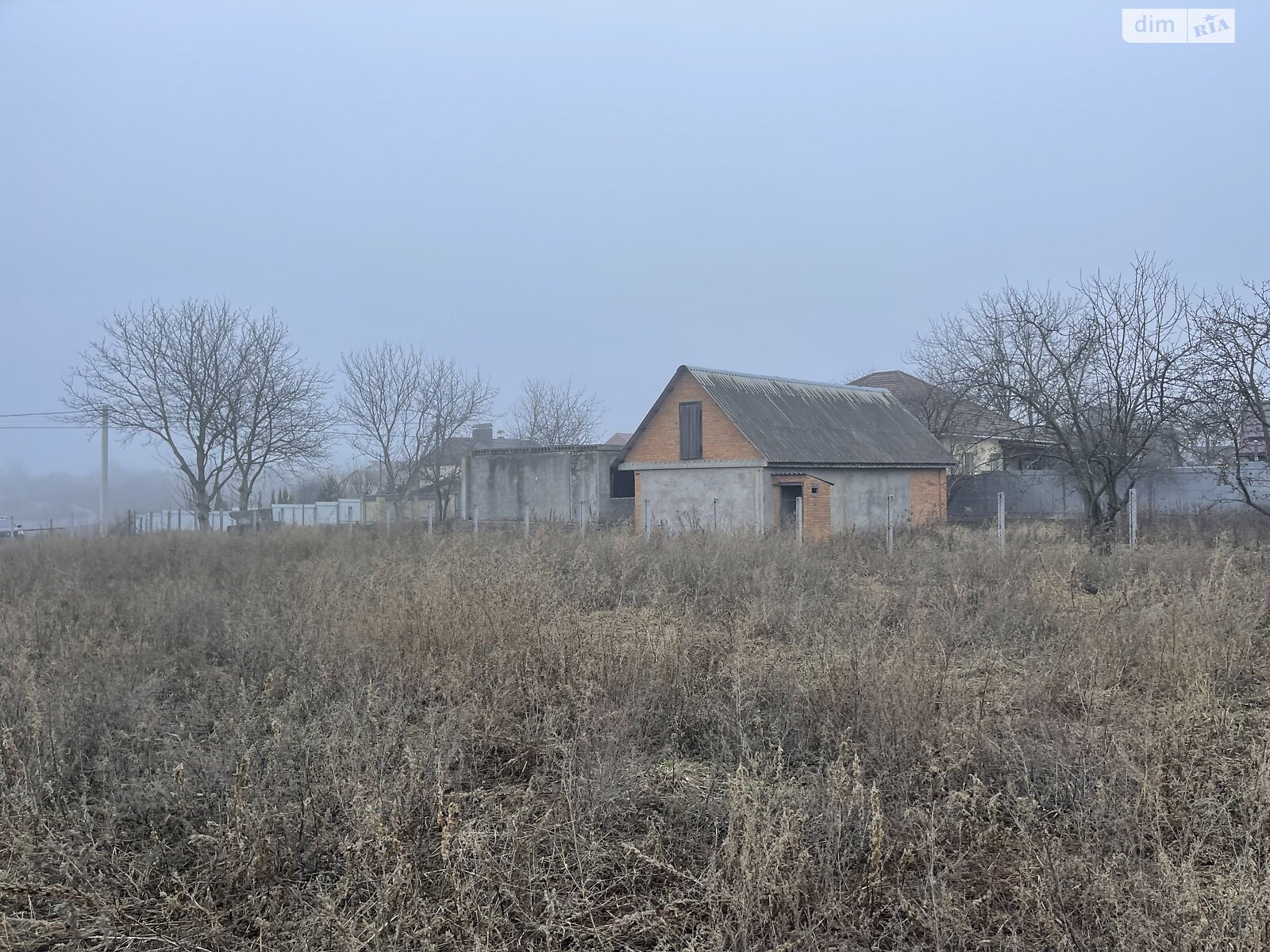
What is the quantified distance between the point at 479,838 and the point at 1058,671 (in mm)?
3583

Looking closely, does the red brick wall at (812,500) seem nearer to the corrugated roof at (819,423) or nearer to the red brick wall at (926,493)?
the corrugated roof at (819,423)

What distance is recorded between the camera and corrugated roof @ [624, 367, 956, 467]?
24469 mm

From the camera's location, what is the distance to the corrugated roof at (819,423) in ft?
80.3

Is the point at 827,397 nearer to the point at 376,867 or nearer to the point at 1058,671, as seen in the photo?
the point at 1058,671

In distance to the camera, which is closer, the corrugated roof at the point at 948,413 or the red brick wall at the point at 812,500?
the red brick wall at the point at 812,500

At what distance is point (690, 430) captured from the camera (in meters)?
25.4

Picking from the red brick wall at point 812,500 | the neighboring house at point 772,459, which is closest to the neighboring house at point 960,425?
the neighboring house at point 772,459

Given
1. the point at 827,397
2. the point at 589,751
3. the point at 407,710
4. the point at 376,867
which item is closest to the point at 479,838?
the point at 376,867

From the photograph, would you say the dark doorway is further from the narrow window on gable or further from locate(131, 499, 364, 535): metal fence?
locate(131, 499, 364, 535): metal fence

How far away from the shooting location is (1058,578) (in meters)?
8.73

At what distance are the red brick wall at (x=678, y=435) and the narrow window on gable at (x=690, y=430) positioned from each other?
0.37ft

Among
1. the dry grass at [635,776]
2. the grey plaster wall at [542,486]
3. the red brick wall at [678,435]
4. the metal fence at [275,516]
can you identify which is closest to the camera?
the dry grass at [635,776]

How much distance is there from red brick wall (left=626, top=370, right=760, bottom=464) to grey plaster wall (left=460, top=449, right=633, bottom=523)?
2.53 m

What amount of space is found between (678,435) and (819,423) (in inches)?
170
